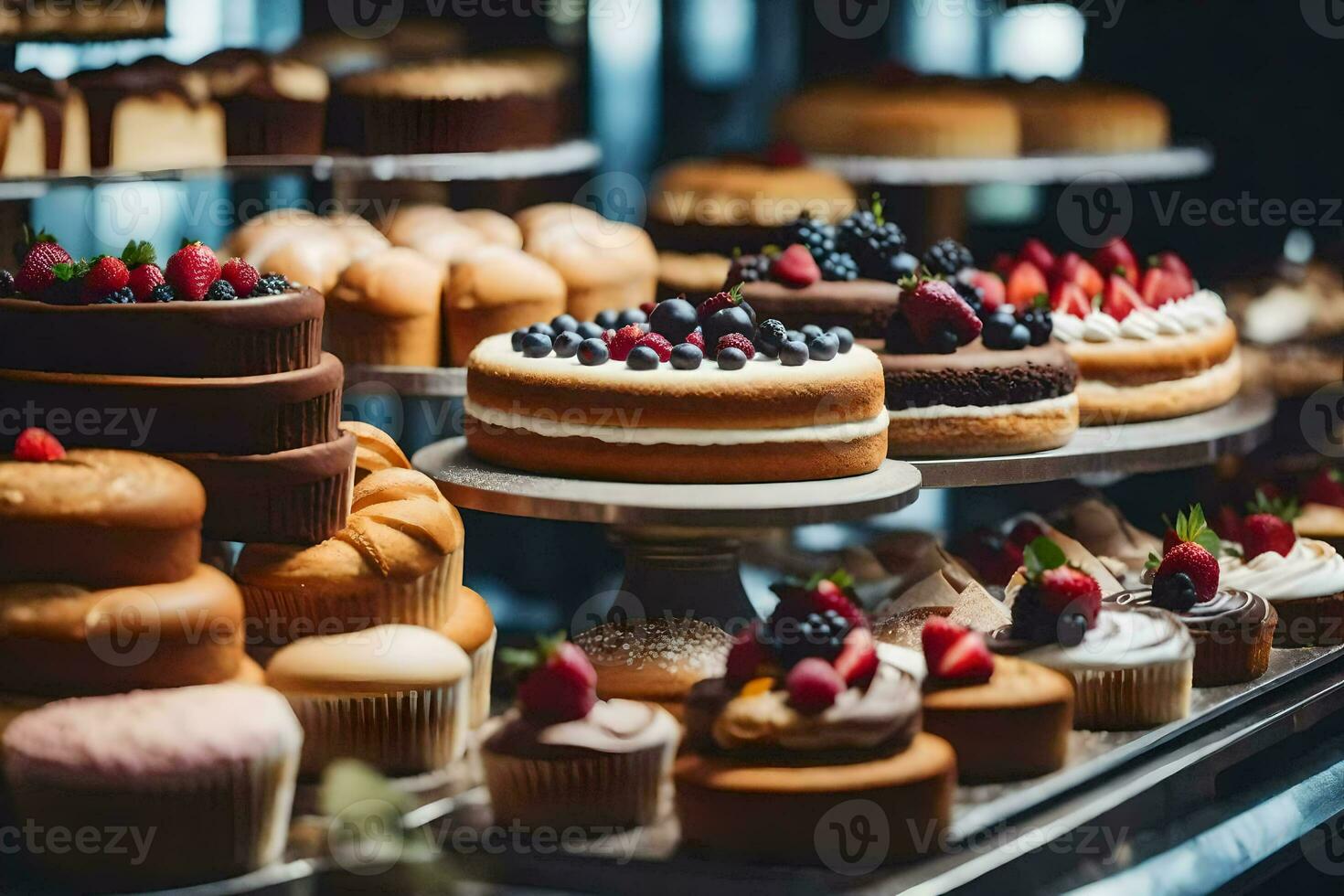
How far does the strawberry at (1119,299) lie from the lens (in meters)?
5.30

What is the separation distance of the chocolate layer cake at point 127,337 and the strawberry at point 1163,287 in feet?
9.71

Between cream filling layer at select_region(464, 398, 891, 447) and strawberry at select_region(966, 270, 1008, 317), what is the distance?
86 centimetres

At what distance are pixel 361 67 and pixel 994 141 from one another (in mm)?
2299

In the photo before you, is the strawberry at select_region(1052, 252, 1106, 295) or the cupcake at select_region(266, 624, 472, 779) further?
the strawberry at select_region(1052, 252, 1106, 295)

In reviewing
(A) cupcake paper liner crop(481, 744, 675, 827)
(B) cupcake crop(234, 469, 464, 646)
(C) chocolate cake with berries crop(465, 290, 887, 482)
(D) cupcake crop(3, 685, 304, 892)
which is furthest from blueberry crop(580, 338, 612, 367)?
(D) cupcake crop(3, 685, 304, 892)

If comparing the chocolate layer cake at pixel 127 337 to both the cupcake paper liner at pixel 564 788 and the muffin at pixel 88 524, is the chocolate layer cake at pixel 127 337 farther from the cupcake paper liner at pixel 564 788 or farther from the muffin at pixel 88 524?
the cupcake paper liner at pixel 564 788

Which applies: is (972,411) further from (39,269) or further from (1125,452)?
(39,269)

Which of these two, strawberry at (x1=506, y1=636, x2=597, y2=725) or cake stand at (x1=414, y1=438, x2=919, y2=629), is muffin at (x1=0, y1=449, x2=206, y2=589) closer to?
strawberry at (x1=506, y1=636, x2=597, y2=725)

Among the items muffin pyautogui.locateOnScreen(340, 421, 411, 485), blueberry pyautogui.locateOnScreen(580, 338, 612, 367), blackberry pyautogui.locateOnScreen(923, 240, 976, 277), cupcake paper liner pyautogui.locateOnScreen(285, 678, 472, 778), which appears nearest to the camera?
cupcake paper liner pyautogui.locateOnScreen(285, 678, 472, 778)

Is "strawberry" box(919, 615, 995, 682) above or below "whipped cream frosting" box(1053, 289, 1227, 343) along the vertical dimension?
below

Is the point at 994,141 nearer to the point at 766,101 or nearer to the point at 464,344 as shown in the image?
the point at 766,101

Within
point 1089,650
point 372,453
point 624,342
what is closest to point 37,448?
point 372,453

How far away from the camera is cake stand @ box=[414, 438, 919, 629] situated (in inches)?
148

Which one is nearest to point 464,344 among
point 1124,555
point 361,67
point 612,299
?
point 612,299
